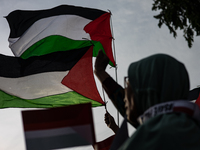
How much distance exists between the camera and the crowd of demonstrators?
1.36m

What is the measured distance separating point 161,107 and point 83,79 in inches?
238

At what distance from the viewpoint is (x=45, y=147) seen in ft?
7.03

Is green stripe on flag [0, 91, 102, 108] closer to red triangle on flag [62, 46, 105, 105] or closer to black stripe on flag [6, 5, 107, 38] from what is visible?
red triangle on flag [62, 46, 105, 105]

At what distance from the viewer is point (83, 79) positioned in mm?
7492

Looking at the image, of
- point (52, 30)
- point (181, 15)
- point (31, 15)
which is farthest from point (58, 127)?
point (31, 15)

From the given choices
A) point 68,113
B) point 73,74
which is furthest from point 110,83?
point 73,74

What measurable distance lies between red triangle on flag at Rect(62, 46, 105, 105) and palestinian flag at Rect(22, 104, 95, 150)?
5293 millimetres

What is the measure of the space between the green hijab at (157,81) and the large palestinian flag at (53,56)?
583 cm

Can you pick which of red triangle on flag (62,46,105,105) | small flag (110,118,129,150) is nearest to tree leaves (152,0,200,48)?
small flag (110,118,129,150)

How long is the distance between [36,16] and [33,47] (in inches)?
42.2

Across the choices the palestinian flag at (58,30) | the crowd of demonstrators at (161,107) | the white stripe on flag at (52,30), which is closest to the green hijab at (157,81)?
the crowd of demonstrators at (161,107)

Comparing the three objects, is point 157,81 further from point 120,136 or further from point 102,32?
point 102,32

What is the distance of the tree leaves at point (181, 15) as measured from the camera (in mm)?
3543

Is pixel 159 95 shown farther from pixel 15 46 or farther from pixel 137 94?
pixel 15 46
